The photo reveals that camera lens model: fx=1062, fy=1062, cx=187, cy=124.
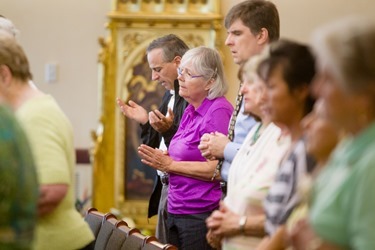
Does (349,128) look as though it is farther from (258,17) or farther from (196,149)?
(196,149)

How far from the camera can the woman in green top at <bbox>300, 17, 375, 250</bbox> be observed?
2109 millimetres

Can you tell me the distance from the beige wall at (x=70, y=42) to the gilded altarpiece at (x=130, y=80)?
1.59 ft

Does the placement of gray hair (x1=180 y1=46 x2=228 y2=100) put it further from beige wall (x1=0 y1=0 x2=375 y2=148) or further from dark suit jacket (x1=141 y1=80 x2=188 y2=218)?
beige wall (x1=0 y1=0 x2=375 y2=148)

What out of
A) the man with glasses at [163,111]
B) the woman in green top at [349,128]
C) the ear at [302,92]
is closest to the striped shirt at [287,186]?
the ear at [302,92]

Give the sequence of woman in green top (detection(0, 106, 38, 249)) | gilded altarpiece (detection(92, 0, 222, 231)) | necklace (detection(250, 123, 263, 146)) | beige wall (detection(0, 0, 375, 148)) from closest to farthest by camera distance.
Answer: woman in green top (detection(0, 106, 38, 249)) → necklace (detection(250, 123, 263, 146)) → gilded altarpiece (detection(92, 0, 222, 231)) → beige wall (detection(0, 0, 375, 148))

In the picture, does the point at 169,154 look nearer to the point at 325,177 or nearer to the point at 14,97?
the point at 14,97

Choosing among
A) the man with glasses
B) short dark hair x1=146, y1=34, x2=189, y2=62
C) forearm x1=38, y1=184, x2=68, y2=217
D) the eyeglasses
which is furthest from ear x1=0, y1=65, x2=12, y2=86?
short dark hair x1=146, y1=34, x2=189, y2=62

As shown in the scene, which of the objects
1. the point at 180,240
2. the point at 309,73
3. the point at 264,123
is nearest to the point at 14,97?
the point at 264,123

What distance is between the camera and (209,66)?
4.56 meters

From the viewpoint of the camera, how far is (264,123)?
3.30 meters

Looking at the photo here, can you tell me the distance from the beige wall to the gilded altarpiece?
486mm

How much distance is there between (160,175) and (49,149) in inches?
72.6

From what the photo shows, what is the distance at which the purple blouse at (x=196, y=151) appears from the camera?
179 inches

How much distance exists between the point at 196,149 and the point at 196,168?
0.10 metres
